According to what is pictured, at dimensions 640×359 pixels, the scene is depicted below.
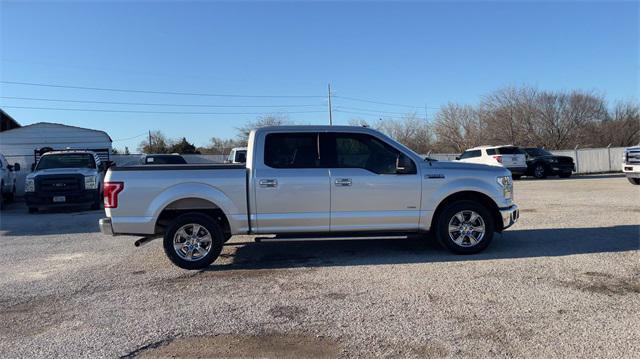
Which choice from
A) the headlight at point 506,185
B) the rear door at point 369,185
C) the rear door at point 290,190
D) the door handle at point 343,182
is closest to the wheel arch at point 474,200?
the headlight at point 506,185

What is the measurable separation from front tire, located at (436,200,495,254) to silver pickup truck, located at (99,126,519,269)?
1cm

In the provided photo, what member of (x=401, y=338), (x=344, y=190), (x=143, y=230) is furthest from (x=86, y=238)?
(x=401, y=338)

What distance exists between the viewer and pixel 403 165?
23.4 feet

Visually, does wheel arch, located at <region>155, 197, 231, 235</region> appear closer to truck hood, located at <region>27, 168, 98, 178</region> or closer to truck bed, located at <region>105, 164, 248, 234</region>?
truck bed, located at <region>105, 164, 248, 234</region>

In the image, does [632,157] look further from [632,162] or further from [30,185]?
[30,185]

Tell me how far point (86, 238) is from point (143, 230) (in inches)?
147

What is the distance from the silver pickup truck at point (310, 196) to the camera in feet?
22.1

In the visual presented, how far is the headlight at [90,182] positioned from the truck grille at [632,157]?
19525mm

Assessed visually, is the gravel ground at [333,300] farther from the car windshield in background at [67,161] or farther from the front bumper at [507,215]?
the car windshield in background at [67,161]

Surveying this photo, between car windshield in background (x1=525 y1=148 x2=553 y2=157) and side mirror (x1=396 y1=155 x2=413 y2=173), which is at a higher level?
car windshield in background (x1=525 y1=148 x2=553 y2=157)

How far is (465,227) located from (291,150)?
2826mm

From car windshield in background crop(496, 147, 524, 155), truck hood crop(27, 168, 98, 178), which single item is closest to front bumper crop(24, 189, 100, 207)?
truck hood crop(27, 168, 98, 178)

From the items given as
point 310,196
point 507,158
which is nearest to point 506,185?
point 310,196

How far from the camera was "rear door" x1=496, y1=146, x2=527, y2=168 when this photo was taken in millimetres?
24766
